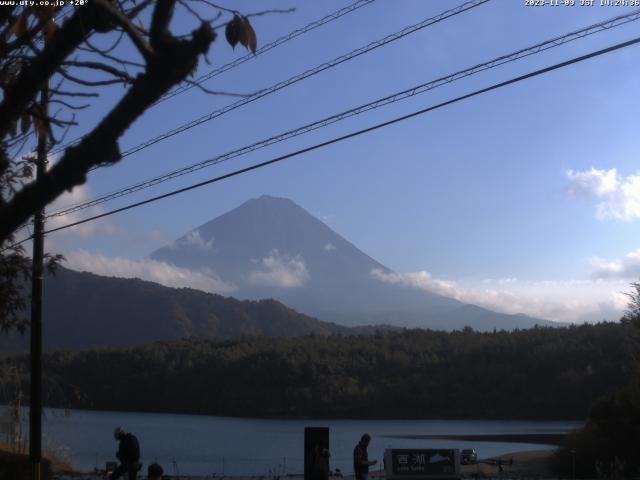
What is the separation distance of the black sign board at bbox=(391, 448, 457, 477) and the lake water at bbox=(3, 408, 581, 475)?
11.2 meters

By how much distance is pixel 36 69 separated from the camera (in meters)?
4.70

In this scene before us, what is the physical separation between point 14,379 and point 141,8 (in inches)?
688

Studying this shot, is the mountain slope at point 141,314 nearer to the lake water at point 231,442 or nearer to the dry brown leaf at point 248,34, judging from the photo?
the lake water at point 231,442

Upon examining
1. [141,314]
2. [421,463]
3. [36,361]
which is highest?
[141,314]

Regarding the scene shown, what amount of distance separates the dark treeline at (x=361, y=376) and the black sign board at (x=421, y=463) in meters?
57.6

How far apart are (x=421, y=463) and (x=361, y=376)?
246 ft

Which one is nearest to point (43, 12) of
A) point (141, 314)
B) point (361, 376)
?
point (361, 376)

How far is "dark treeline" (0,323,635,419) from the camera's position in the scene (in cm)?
7912

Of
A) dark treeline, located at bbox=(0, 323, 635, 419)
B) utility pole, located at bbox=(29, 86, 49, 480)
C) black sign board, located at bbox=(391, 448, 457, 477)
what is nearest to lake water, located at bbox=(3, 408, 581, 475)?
dark treeline, located at bbox=(0, 323, 635, 419)

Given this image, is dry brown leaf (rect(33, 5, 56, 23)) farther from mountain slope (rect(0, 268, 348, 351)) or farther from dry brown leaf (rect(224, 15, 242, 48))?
mountain slope (rect(0, 268, 348, 351))

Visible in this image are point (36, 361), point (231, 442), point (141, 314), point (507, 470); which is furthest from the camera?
point (141, 314)

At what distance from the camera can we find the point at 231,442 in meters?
52.9

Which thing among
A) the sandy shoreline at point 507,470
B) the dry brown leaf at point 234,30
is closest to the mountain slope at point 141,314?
the sandy shoreline at point 507,470

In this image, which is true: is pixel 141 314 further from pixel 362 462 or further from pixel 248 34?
pixel 248 34
